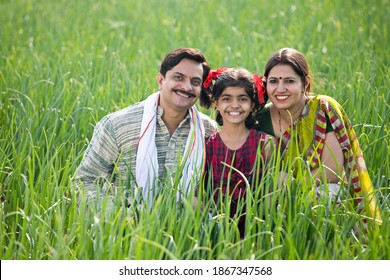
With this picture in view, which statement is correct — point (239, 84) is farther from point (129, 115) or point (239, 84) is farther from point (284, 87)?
point (129, 115)

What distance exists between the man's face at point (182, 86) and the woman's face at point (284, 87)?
1.01 feet

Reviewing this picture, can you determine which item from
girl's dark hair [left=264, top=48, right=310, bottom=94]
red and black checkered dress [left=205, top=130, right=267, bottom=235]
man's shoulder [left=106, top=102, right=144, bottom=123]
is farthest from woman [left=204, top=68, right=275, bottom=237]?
man's shoulder [left=106, top=102, right=144, bottom=123]

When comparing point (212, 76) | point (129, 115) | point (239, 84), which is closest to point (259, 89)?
point (239, 84)

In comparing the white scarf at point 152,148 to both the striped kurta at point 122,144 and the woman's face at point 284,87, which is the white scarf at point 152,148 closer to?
the striped kurta at point 122,144

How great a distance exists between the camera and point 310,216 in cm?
251

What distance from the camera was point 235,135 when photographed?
9.67ft

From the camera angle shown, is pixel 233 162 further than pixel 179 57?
No

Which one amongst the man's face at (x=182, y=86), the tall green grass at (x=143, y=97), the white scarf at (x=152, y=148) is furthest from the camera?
the man's face at (x=182, y=86)

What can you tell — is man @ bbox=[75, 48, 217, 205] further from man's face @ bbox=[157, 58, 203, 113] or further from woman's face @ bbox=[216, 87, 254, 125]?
woman's face @ bbox=[216, 87, 254, 125]

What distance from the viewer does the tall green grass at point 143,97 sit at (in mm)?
2307

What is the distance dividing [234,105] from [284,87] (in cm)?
23

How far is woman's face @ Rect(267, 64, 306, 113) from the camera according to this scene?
2945 mm

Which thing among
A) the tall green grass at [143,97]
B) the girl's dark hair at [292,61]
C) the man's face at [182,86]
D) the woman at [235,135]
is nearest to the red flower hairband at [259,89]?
the woman at [235,135]

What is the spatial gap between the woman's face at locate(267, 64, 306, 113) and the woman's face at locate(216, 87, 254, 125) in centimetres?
11
